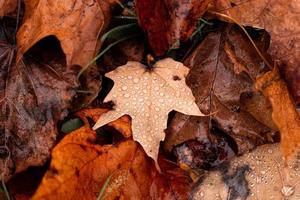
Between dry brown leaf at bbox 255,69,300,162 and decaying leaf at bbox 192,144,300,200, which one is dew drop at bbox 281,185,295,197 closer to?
decaying leaf at bbox 192,144,300,200

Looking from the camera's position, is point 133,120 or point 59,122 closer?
point 133,120

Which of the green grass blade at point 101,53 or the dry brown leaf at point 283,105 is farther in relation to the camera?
the green grass blade at point 101,53

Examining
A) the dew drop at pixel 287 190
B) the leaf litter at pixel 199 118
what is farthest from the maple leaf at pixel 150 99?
the dew drop at pixel 287 190

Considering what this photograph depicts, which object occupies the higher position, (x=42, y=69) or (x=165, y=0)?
(x=165, y=0)

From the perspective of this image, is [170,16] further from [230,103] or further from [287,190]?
[287,190]

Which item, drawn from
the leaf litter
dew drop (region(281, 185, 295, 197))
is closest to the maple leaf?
the leaf litter

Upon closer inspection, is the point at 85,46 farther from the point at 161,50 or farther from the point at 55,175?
the point at 55,175

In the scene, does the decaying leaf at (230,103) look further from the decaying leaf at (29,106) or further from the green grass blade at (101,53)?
the decaying leaf at (29,106)

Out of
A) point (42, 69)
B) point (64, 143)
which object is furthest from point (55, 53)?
point (64, 143)
